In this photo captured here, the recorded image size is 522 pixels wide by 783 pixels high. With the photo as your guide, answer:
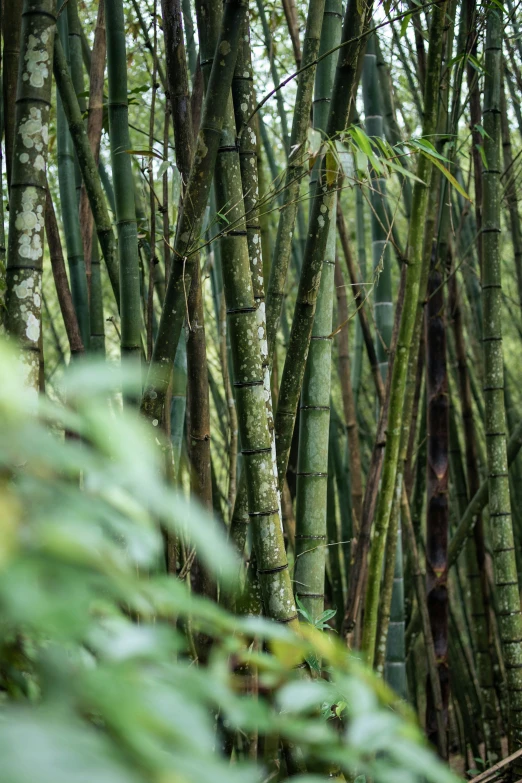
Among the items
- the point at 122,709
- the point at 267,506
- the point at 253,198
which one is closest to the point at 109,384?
the point at 122,709

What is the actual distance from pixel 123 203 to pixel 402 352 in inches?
26.8

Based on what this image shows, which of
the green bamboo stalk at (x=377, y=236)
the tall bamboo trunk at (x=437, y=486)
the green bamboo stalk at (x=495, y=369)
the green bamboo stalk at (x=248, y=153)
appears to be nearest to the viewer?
the green bamboo stalk at (x=248, y=153)

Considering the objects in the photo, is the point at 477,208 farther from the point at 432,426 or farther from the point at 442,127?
the point at 432,426

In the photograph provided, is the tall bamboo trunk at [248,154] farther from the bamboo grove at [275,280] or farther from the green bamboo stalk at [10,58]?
the green bamboo stalk at [10,58]

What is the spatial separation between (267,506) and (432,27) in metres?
1.13

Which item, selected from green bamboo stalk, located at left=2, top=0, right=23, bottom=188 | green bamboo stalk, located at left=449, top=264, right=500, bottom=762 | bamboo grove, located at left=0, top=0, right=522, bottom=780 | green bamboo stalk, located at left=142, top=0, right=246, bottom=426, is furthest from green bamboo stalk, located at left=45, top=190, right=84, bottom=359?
green bamboo stalk, located at left=449, top=264, right=500, bottom=762

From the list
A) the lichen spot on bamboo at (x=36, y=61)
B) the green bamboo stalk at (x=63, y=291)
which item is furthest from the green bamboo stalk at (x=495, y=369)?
the lichen spot on bamboo at (x=36, y=61)

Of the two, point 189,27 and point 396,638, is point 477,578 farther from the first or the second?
point 189,27

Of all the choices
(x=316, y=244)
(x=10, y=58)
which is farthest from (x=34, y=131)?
(x=10, y=58)

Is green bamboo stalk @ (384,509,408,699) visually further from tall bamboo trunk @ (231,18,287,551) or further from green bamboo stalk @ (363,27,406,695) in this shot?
tall bamboo trunk @ (231,18,287,551)

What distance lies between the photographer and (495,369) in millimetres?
1920

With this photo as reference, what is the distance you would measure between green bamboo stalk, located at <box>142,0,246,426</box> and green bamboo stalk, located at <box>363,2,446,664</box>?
63cm

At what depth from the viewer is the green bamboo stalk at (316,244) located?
1.19 meters

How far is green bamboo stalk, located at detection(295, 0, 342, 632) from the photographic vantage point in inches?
53.1
